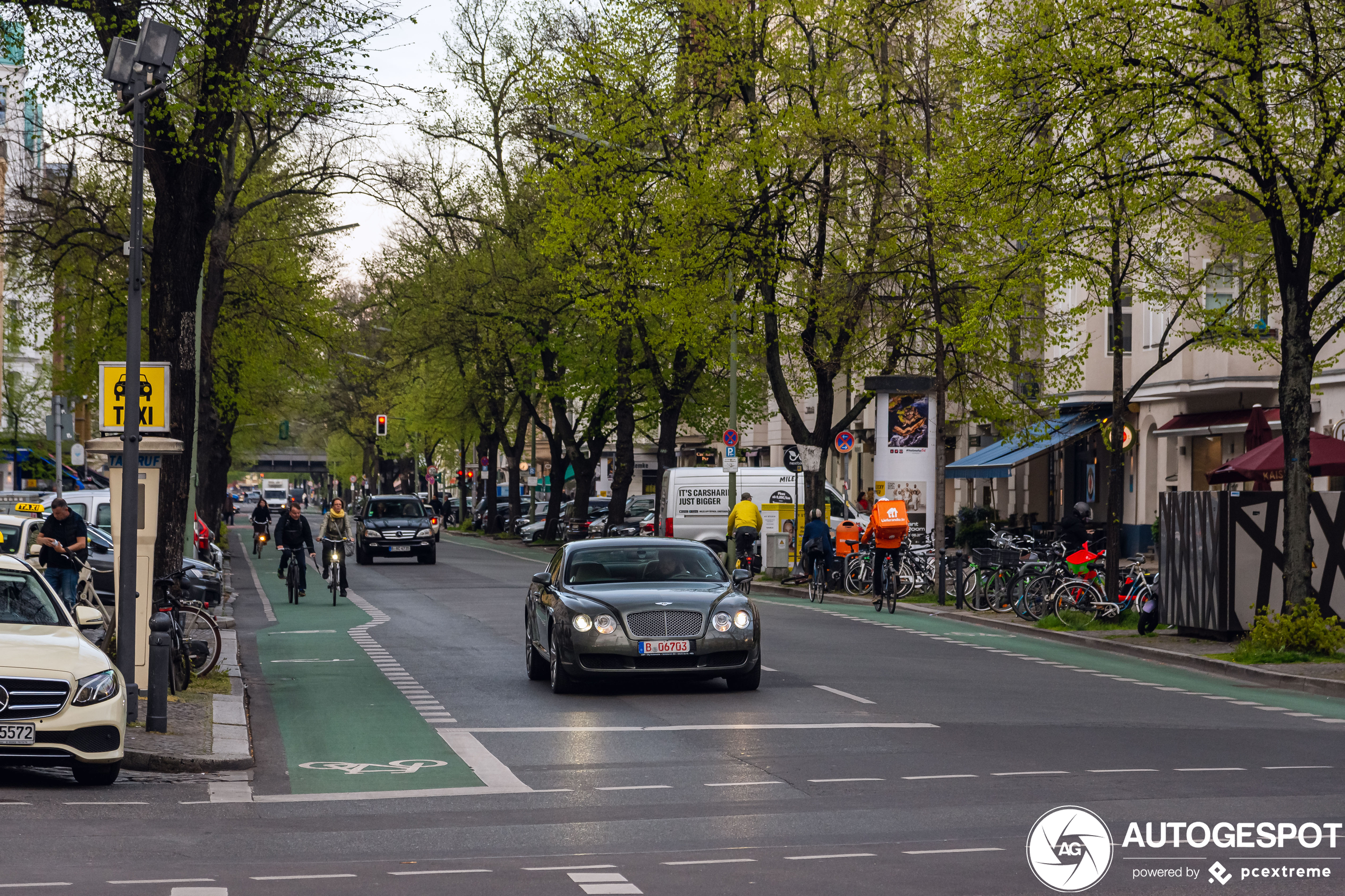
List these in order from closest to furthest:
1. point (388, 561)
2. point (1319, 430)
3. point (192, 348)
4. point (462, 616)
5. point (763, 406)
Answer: point (192, 348), point (462, 616), point (1319, 430), point (388, 561), point (763, 406)

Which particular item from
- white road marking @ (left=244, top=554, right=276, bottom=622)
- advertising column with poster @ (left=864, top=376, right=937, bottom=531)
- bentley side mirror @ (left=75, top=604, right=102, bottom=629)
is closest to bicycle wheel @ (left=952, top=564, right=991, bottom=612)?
advertising column with poster @ (left=864, top=376, right=937, bottom=531)

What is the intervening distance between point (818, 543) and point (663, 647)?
16.3 meters

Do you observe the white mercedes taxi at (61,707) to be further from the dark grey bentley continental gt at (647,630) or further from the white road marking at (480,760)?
the dark grey bentley continental gt at (647,630)

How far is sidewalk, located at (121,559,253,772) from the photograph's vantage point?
39.1 feet

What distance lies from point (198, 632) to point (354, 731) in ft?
12.4

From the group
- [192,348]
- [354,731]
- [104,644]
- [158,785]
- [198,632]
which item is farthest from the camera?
[192,348]

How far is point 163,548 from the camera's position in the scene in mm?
19203

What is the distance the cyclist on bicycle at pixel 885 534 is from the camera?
93.7 ft

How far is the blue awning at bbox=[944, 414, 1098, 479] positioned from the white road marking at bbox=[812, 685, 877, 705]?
2638 centimetres

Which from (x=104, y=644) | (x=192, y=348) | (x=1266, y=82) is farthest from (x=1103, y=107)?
(x=104, y=644)

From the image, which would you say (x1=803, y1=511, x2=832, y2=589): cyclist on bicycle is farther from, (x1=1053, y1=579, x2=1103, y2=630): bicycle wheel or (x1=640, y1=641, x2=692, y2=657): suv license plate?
(x1=640, y1=641, x2=692, y2=657): suv license plate

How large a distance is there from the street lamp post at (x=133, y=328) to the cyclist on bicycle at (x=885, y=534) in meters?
16.3

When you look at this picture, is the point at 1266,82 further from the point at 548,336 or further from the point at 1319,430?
the point at 548,336

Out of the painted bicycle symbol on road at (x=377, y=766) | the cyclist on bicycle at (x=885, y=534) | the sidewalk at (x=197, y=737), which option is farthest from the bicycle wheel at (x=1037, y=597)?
the painted bicycle symbol on road at (x=377, y=766)
